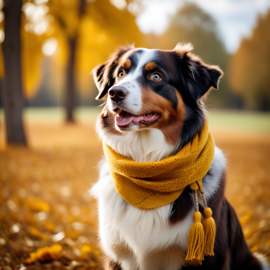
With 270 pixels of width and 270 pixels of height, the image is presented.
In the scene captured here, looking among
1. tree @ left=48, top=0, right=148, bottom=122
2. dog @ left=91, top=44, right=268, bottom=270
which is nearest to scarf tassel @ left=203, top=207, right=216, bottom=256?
dog @ left=91, top=44, right=268, bottom=270

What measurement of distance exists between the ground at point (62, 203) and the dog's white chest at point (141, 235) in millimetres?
483

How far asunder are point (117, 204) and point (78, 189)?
3304mm

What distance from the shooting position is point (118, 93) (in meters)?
1.97

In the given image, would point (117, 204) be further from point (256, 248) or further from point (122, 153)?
point (256, 248)

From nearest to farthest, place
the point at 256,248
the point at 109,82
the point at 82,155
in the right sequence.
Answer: the point at 109,82, the point at 256,248, the point at 82,155

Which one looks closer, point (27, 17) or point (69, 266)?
point (69, 266)

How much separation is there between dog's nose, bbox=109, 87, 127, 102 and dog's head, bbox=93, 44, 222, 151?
12 millimetres

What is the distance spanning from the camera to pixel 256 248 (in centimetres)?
302

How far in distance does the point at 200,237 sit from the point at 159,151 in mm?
753

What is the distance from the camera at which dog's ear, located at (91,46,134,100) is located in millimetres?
2604

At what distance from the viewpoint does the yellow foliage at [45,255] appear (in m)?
2.76

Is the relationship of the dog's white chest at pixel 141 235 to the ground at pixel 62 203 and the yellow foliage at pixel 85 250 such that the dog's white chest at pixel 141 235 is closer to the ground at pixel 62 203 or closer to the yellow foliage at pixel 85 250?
the ground at pixel 62 203

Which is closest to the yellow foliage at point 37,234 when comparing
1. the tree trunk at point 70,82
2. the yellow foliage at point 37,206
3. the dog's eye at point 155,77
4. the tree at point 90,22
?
the yellow foliage at point 37,206

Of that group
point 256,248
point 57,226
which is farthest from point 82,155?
point 256,248
